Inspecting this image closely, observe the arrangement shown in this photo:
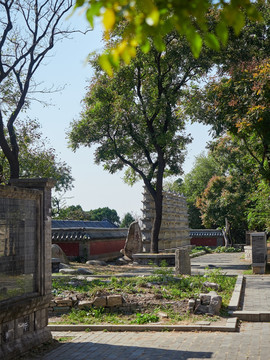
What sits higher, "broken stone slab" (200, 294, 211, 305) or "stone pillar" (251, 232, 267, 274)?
"stone pillar" (251, 232, 267, 274)

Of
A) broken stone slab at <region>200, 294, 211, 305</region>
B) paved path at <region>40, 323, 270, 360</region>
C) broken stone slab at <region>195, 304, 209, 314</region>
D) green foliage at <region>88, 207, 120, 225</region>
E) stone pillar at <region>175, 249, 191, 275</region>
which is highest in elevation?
green foliage at <region>88, 207, 120, 225</region>

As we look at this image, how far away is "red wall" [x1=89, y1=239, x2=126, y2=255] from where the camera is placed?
29.2 meters

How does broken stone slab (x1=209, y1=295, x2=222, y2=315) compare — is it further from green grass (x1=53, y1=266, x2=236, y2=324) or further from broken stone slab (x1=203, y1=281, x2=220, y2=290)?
broken stone slab (x1=203, y1=281, x2=220, y2=290)

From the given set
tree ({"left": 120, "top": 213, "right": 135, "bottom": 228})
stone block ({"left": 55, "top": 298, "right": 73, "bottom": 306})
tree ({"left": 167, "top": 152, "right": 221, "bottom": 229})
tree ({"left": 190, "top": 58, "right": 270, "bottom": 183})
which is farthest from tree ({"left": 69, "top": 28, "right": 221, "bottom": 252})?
tree ({"left": 120, "top": 213, "right": 135, "bottom": 228})

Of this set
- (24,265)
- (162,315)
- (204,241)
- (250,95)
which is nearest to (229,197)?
(204,241)

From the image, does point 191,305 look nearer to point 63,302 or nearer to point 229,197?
point 63,302

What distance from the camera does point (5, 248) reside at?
8000 mm

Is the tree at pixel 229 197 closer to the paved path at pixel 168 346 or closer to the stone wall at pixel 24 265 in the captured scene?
the paved path at pixel 168 346

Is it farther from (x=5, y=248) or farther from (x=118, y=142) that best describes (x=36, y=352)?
Answer: (x=118, y=142)

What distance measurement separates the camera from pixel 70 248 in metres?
28.7

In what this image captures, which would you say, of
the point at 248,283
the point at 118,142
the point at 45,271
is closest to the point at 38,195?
the point at 45,271

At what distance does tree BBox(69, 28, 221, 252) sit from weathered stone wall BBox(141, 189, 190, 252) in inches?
51.6

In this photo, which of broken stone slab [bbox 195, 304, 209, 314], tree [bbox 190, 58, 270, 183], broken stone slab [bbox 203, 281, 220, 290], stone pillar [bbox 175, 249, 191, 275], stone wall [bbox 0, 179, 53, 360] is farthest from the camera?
stone pillar [bbox 175, 249, 191, 275]

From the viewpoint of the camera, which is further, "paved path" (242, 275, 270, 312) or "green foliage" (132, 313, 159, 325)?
"paved path" (242, 275, 270, 312)
